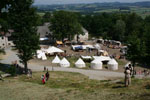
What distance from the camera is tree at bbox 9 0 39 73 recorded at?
29.0 meters

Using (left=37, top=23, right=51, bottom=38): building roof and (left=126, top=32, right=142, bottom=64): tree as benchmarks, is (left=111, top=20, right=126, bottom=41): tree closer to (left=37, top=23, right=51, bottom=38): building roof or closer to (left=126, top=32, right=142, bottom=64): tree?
(left=37, top=23, right=51, bottom=38): building roof

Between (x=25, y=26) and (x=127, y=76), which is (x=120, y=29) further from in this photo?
(x=127, y=76)

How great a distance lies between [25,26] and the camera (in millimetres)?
29422

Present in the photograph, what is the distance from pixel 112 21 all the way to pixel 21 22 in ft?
253

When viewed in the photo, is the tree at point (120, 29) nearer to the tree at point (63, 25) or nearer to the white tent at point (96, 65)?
the tree at point (63, 25)

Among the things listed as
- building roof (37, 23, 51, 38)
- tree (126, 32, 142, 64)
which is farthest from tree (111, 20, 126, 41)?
tree (126, 32, 142, 64)

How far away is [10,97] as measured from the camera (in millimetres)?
14844

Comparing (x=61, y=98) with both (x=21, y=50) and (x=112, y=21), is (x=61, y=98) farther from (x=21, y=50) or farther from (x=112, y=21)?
(x=112, y=21)

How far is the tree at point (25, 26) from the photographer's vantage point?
95.2 feet

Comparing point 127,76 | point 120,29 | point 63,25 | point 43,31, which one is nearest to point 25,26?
point 127,76

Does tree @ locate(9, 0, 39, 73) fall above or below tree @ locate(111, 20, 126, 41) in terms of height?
above

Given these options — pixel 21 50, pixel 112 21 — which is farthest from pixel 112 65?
pixel 112 21

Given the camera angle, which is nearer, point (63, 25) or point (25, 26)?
point (25, 26)

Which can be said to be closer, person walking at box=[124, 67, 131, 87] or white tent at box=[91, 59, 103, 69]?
person walking at box=[124, 67, 131, 87]
